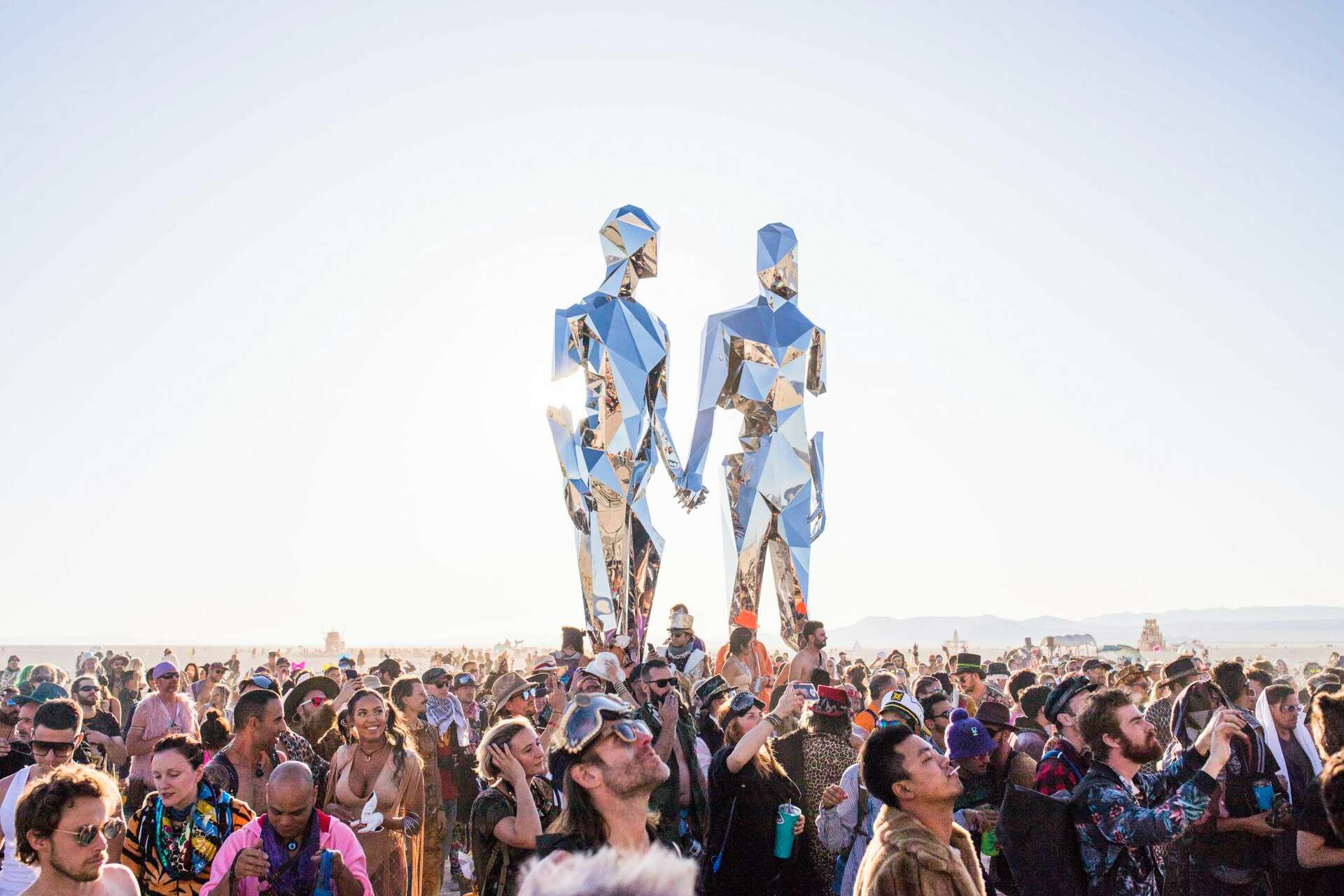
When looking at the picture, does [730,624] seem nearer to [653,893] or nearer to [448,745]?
[448,745]

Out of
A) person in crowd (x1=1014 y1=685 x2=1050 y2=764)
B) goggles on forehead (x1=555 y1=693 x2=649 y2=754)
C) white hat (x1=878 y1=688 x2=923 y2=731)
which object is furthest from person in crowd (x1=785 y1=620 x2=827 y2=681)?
goggles on forehead (x1=555 y1=693 x2=649 y2=754)

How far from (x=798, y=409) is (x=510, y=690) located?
35.0 ft

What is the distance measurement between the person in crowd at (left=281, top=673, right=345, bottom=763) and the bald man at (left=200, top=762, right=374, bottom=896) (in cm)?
224

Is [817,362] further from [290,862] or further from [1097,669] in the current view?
[290,862]

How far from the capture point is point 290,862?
14.6 ft

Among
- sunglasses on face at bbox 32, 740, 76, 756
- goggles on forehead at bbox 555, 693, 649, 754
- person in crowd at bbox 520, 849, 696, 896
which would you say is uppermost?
goggles on forehead at bbox 555, 693, 649, 754

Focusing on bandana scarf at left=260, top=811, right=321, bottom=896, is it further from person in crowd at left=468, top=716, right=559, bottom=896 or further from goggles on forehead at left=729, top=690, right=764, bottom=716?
goggles on forehead at left=729, top=690, right=764, bottom=716

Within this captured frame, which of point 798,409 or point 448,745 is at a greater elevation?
point 798,409

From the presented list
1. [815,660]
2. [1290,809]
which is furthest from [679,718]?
[815,660]

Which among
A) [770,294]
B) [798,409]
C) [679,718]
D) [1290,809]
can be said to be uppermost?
[770,294]

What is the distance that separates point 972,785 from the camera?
19.3ft

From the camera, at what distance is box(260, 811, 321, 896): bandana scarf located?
4.40 meters

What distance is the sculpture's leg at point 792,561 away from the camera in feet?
52.6

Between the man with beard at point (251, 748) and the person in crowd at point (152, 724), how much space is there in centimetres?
142
